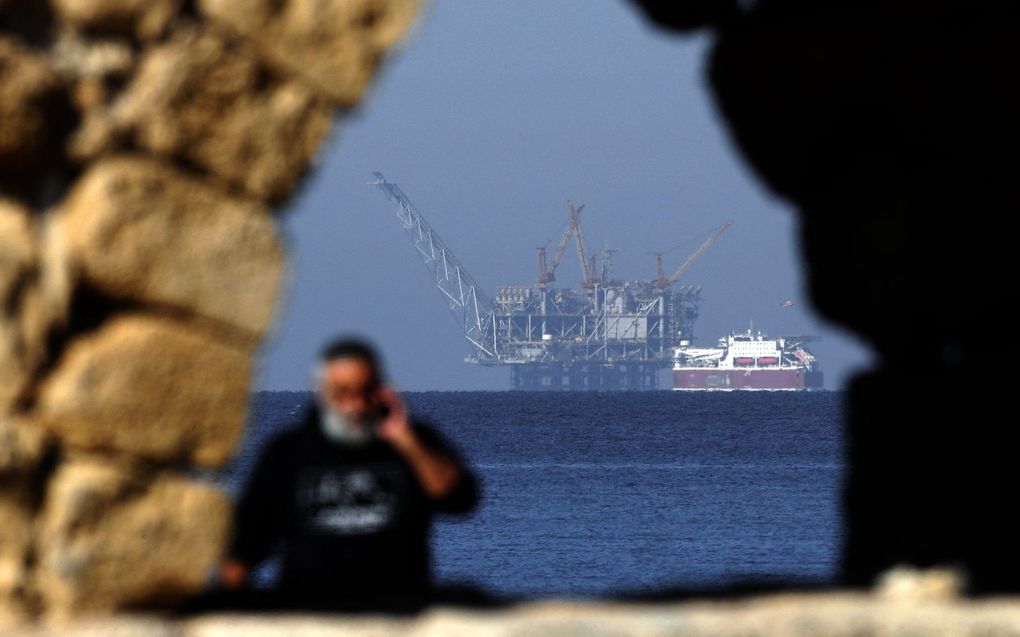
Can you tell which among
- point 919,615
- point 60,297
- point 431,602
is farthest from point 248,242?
point 919,615

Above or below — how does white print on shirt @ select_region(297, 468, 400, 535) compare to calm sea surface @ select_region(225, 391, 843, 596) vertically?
→ above

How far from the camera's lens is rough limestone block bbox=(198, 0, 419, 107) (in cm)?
323

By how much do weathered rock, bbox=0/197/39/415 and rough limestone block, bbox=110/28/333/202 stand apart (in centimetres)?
26

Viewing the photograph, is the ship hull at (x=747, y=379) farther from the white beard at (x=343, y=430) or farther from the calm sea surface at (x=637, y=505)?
the white beard at (x=343, y=430)

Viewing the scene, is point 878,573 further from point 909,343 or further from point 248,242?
point 248,242

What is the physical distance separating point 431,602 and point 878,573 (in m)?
1.35

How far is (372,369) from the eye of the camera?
3842mm

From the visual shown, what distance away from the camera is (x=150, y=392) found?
321 cm

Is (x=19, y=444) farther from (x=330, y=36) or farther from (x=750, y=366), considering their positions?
(x=750, y=366)

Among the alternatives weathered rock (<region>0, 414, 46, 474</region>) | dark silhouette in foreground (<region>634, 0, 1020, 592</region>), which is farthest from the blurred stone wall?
dark silhouette in foreground (<region>634, 0, 1020, 592</region>)

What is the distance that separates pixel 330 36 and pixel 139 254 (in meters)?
0.56

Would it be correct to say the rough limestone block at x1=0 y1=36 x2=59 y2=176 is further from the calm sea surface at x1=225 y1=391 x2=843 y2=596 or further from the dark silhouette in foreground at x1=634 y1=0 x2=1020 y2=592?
the dark silhouette in foreground at x1=634 y1=0 x2=1020 y2=592

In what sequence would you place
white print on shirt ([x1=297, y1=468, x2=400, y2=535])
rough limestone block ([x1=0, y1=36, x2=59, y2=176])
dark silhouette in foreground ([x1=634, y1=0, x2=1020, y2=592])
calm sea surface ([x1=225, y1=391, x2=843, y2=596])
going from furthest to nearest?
calm sea surface ([x1=225, y1=391, x2=843, y2=596])
dark silhouette in foreground ([x1=634, y1=0, x2=1020, y2=592])
white print on shirt ([x1=297, y1=468, x2=400, y2=535])
rough limestone block ([x1=0, y1=36, x2=59, y2=176])

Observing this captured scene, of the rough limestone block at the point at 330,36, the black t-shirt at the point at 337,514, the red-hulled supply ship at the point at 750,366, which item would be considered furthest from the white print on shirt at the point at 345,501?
the red-hulled supply ship at the point at 750,366
